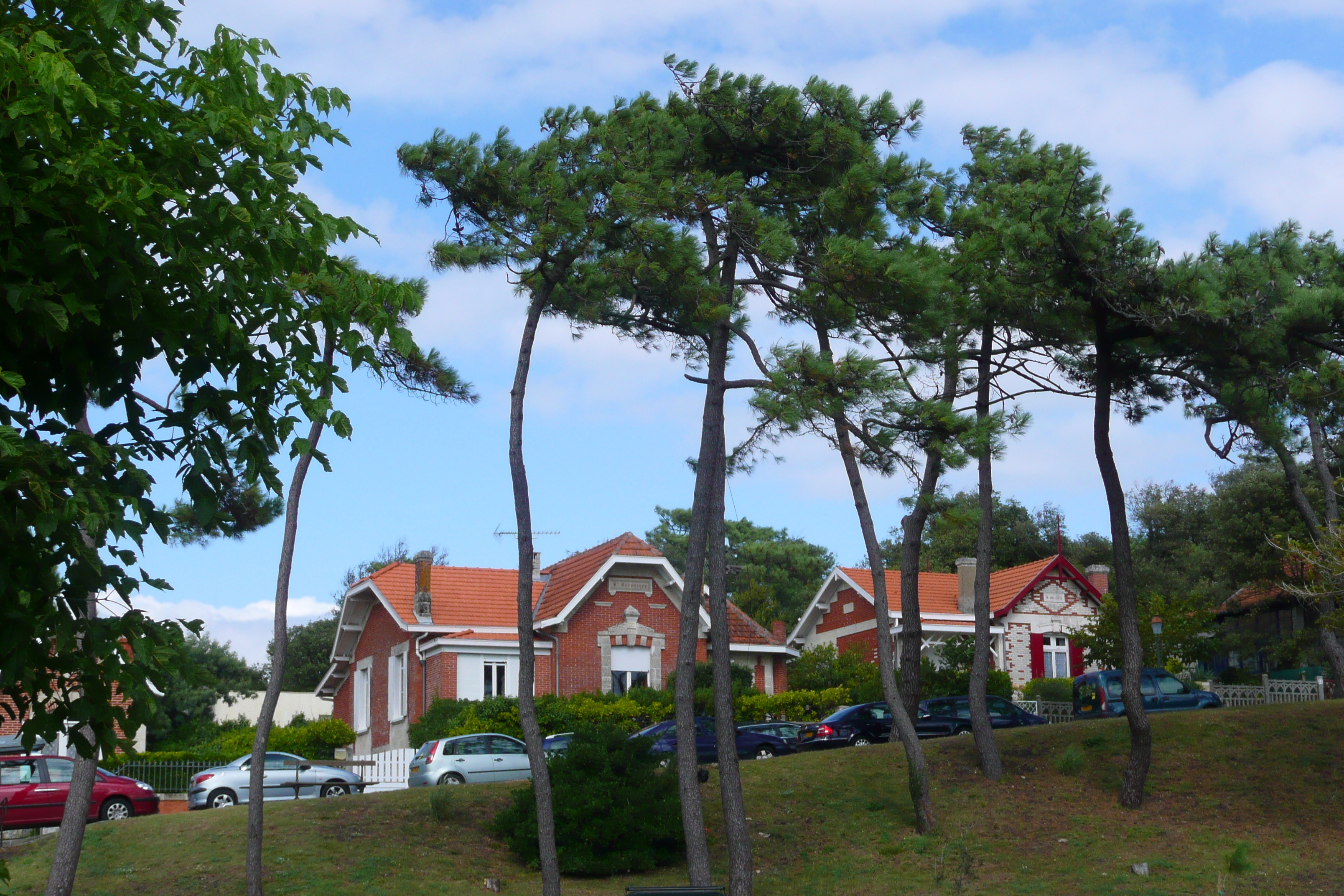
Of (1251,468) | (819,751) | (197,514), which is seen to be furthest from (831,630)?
(197,514)

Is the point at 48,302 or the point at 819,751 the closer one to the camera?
the point at 48,302

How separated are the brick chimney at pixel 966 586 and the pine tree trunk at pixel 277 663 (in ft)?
114

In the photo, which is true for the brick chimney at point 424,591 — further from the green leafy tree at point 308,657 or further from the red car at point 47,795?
the green leafy tree at point 308,657

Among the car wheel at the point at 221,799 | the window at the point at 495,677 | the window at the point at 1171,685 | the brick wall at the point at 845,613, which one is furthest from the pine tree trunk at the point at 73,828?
the brick wall at the point at 845,613

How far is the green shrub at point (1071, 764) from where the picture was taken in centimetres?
2342

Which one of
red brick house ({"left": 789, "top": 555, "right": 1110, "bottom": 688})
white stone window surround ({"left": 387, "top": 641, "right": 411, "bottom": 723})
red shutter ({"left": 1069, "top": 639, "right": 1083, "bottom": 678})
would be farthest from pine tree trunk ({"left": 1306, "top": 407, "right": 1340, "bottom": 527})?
white stone window surround ({"left": 387, "top": 641, "right": 411, "bottom": 723})

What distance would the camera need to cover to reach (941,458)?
18234 millimetres

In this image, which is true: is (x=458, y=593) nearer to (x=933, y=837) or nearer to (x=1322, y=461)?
(x=933, y=837)

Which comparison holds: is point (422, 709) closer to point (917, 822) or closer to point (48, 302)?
point (917, 822)

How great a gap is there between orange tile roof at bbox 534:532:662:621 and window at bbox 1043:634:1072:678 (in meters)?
18.7

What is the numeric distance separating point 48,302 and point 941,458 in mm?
14305

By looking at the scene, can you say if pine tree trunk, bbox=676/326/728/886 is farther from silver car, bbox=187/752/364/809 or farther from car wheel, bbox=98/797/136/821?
car wheel, bbox=98/797/136/821

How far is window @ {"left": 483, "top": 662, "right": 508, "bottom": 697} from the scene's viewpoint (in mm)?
36750

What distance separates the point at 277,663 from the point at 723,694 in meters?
7.01
